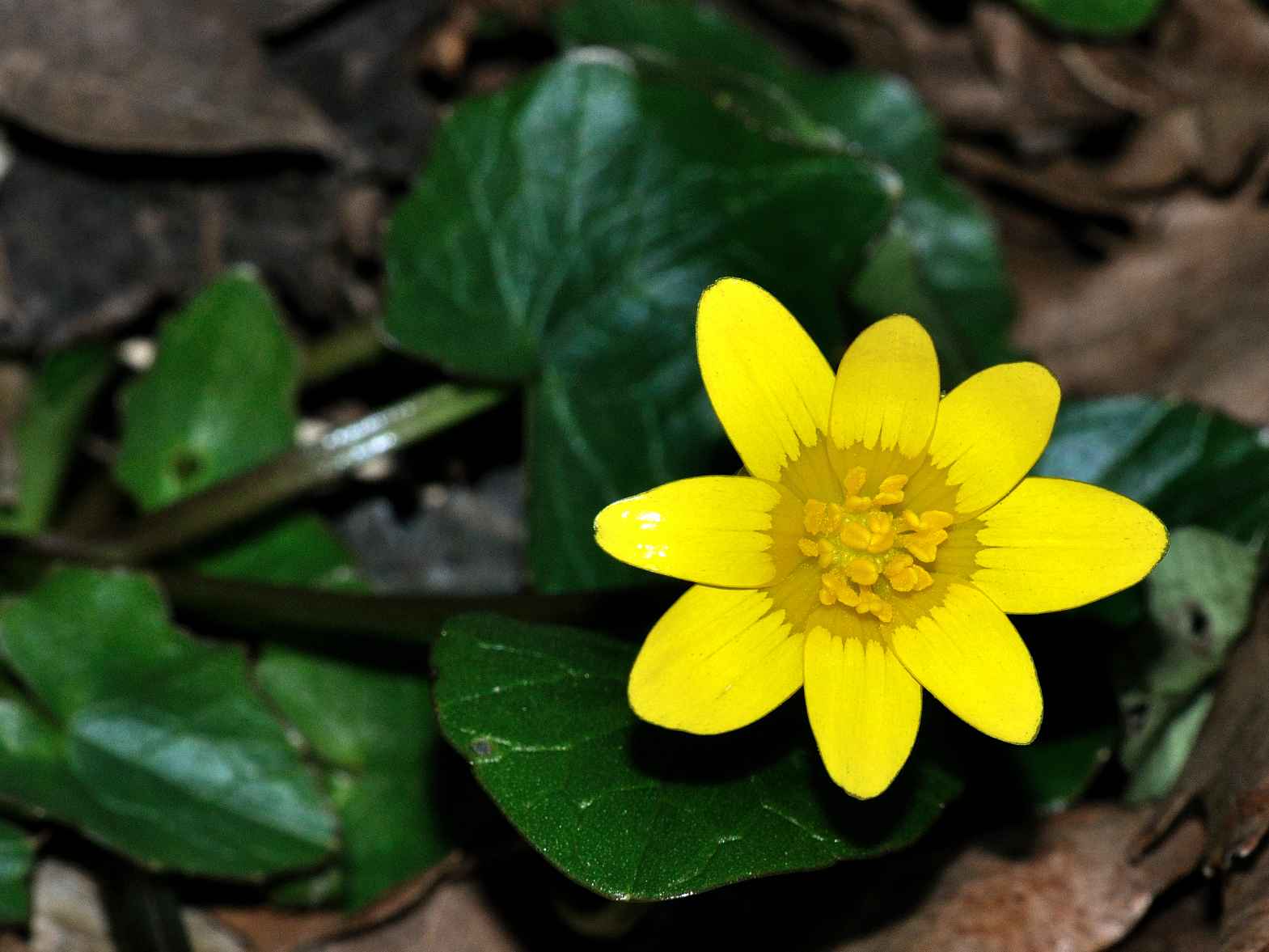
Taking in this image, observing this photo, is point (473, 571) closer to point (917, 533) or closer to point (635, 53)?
point (635, 53)

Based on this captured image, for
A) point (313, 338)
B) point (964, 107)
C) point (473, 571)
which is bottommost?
point (473, 571)

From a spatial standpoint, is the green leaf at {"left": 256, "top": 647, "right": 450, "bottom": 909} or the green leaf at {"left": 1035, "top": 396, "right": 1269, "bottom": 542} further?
the green leaf at {"left": 256, "top": 647, "right": 450, "bottom": 909}

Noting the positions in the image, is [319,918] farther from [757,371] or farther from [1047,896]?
[757,371]

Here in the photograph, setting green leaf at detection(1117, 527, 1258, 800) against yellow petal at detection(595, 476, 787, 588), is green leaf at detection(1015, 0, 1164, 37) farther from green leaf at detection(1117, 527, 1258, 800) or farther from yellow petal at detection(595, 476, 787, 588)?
yellow petal at detection(595, 476, 787, 588)

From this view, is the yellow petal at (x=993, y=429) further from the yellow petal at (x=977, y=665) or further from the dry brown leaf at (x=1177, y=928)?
the dry brown leaf at (x=1177, y=928)

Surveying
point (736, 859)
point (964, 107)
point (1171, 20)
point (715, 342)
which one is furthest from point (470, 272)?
point (1171, 20)

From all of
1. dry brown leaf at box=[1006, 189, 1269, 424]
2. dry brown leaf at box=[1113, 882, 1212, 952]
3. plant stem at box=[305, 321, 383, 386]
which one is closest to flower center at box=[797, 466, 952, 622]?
dry brown leaf at box=[1113, 882, 1212, 952]
